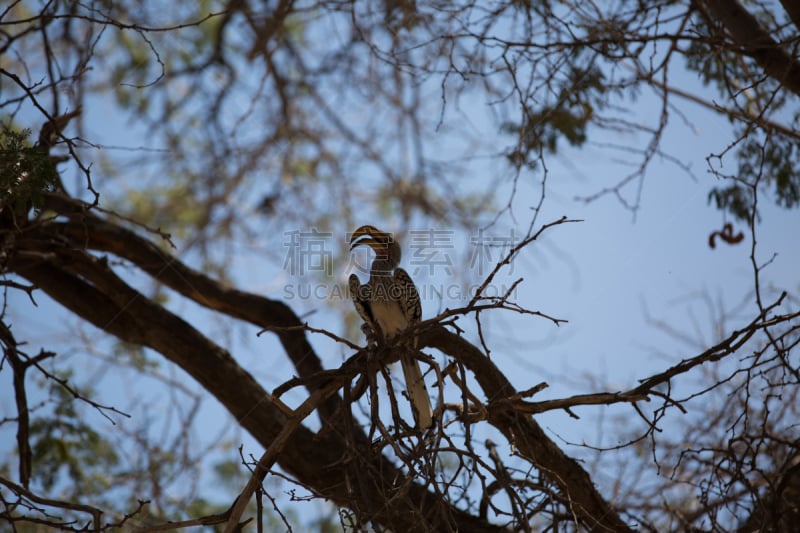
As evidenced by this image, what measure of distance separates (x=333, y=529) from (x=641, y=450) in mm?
2787

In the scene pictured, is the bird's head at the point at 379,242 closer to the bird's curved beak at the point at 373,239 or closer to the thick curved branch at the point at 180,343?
the bird's curved beak at the point at 373,239

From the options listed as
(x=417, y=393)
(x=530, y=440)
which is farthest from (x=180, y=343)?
(x=530, y=440)

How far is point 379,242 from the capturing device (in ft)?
14.3

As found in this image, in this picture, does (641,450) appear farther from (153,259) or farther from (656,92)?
(153,259)

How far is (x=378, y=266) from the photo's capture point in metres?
4.37

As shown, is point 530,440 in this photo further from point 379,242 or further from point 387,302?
point 379,242

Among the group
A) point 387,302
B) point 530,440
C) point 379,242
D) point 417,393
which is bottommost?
point 530,440

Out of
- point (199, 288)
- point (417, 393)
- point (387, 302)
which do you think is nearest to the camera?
point (417, 393)

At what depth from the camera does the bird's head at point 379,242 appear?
14.2 ft

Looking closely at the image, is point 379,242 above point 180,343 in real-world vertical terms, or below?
above

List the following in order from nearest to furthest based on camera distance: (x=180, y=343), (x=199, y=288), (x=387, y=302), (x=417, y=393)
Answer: (x=417, y=393)
(x=180, y=343)
(x=387, y=302)
(x=199, y=288)

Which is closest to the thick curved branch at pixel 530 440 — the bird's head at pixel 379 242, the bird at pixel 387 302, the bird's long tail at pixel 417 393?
the bird's long tail at pixel 417 393

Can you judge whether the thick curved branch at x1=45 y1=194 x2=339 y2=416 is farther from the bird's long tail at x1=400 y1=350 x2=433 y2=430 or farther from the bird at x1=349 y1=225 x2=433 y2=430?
the bird's long tail at x1=400 y1=350 x2=433 y2=430

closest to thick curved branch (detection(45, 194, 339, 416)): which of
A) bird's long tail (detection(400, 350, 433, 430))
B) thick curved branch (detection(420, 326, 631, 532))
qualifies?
bird's long tail (detection(400, 350, 433, 430))
